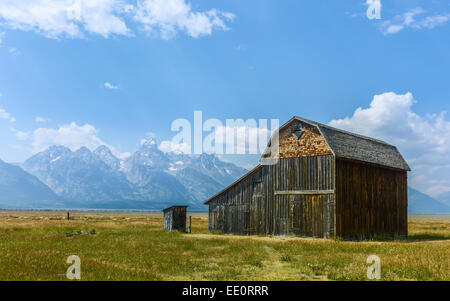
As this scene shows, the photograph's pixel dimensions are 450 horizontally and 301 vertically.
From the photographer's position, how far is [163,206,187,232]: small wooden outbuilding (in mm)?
41550

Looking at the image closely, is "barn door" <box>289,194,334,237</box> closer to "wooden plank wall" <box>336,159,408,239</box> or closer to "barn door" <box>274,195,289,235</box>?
"barn door" <box>274,195,289,235</box>

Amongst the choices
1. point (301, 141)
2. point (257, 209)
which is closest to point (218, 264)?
point (301, 141)

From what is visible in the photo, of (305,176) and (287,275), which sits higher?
(305,176)

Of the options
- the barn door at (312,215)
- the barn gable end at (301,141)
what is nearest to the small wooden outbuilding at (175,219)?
the barn gable end at (301,141)

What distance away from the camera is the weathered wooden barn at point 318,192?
32.1 metres

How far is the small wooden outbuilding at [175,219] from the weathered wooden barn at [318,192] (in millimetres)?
3772

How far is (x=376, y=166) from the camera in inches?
1428

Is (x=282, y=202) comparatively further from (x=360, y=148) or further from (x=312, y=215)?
(x=360, y=148)

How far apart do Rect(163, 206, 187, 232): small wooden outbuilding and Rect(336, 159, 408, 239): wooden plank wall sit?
16.9 m

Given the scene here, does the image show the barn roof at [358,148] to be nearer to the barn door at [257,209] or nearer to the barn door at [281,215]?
the barn door at [257,209]

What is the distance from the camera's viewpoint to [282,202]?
114 feet

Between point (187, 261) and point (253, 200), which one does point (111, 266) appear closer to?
point (187, 261)
